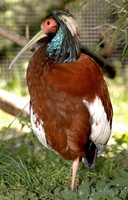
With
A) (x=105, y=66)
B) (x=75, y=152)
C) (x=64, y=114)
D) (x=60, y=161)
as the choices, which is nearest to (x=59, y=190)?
(x=75, y=152)

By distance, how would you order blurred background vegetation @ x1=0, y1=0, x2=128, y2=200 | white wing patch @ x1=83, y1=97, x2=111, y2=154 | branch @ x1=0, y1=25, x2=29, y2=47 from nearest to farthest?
white wing patch @ x1=83, y1=97, x2=111, y2=154
blurred background vegetation @ x1=0, y1=0, x2=128, y2=200
branch @ x1=0, y1=25, x2=29, y2=47

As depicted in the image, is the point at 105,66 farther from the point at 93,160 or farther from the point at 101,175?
the point at 93,160

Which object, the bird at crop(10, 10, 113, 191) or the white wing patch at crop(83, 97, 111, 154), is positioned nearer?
the bird at crop(10, 10, 113, 191)

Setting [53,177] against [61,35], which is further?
[53,177]

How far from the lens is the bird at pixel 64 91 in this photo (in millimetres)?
3688

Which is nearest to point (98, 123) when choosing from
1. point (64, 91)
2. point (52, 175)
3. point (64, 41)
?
point (64, 91)

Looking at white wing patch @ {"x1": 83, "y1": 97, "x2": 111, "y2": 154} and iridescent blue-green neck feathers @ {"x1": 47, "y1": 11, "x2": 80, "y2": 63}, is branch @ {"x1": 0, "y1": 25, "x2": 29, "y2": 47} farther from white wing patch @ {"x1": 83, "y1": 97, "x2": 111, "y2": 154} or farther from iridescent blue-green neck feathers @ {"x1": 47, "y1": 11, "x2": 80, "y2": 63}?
white wing patch @ {"x1": 83, "y1": 97, "x2": 111, "y2": 154}

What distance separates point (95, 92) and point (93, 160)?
62 cm

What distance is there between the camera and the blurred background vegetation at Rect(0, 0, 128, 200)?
3.92m

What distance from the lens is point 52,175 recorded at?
14.7 ft

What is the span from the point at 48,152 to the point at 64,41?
1360 mm

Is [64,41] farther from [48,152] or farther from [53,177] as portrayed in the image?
[48,152]

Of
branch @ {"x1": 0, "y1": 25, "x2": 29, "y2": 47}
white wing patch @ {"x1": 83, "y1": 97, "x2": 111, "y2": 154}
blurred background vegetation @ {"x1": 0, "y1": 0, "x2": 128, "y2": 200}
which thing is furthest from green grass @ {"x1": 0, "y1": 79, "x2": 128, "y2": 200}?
branch @ {"x1": 0, "y1": 25, "x2": 29, "y2": 47}

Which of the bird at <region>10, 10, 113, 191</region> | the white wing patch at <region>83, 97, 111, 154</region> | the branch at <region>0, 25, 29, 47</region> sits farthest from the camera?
the branch at <region>0, 25, 29, 47</region>
